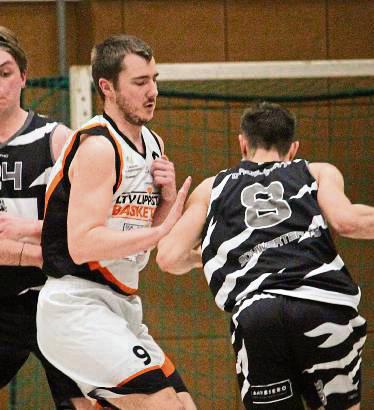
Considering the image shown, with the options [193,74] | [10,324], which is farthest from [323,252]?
[193,74]

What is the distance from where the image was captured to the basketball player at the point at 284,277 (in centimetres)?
339

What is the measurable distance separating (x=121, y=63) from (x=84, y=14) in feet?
9.93

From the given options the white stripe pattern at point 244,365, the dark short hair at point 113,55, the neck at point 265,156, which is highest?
the dark short hair at point 113,55

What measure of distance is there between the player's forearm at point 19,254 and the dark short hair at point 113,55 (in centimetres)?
65

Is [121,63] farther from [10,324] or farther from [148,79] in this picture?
[10,324]

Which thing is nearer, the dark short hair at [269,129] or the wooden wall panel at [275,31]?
the dark short hair at [269,129]

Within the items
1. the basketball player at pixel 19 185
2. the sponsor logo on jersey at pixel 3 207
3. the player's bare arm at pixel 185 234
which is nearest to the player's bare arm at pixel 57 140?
the basketball player at pixel 19 185

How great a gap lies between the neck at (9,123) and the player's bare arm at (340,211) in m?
1.24

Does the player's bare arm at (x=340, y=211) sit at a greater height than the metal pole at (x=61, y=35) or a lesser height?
lesser

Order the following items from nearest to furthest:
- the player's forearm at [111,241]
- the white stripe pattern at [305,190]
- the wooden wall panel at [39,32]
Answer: the player's forearm at [111,241]
the white stripe pattern at [305,190]
the wooden wall panel at [39,32]

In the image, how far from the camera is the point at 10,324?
3859 millimetres

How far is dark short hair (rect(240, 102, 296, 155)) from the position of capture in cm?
371

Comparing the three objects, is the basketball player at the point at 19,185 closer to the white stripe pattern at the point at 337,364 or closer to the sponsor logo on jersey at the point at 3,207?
the sponsor logo on jersey at the point at 3,207

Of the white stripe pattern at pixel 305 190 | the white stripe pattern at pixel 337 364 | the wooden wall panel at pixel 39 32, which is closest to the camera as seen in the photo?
the white stripe pattern at pixel 337 364
